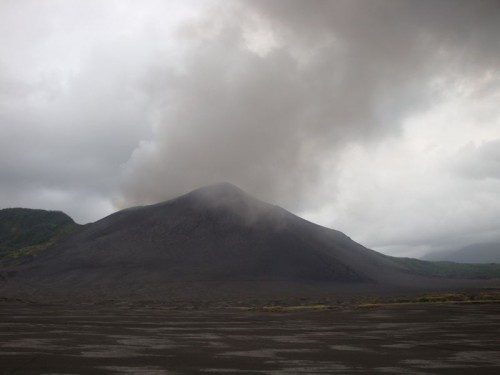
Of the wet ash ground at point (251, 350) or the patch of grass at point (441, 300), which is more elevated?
the patch of grass at point (441, 300)

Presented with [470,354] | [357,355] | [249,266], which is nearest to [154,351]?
[357,355]

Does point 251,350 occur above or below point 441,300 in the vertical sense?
below

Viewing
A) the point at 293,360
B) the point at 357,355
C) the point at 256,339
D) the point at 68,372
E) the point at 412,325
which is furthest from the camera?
the point at 412,325

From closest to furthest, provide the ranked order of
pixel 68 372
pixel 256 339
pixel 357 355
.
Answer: pixel 68 372
pixel 357 355
pixel 256 339

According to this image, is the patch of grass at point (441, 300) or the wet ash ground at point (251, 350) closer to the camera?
the wet ash ground at point (251, 350)

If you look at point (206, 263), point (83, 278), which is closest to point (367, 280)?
point (206, 263)

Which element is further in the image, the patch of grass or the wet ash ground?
the patch of grass

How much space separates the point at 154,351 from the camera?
26219mm

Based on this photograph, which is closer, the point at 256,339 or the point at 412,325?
the point at 256,339

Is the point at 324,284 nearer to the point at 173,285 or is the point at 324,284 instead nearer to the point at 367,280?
the point at 367,280

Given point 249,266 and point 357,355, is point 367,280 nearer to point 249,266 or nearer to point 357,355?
point 249,266

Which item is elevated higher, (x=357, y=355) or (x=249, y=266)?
(x=249, y=266)

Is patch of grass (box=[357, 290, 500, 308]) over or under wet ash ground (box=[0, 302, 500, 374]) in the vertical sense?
over

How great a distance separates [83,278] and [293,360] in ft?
543
